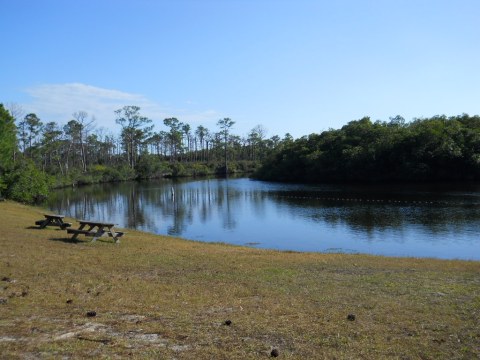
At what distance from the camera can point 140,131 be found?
118 metres

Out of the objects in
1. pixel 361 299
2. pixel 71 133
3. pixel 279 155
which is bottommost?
pixel 361 299

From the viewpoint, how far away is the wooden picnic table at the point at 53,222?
20.6 metres

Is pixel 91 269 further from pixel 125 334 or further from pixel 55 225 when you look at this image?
pixel 55 225

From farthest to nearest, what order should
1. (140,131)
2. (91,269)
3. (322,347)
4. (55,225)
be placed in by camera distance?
(140,131) < (55,225) < (91,269) < (322,347)

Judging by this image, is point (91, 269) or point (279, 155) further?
point (279, 155)

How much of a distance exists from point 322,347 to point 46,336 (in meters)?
4.22

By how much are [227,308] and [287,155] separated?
9158 cm

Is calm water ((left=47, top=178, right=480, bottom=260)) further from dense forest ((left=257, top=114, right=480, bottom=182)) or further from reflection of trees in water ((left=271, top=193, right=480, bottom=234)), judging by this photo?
dense forest ((left=257, top=114, right=480, bottom=182))

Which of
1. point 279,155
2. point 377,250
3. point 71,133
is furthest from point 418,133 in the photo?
point 71,133

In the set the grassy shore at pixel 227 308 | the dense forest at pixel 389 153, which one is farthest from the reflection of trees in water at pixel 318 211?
the dense forest at pixel 389 153

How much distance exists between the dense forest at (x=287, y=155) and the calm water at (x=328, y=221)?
11.5 meters

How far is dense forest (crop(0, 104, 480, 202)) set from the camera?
5149cm

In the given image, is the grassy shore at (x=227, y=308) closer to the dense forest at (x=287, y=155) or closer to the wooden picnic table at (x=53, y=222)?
the wooden picnic table at (x=53, y=222)

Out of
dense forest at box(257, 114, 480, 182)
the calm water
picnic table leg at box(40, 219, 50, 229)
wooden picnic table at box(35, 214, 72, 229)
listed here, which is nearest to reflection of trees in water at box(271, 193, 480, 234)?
the calm water
